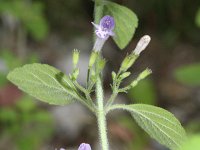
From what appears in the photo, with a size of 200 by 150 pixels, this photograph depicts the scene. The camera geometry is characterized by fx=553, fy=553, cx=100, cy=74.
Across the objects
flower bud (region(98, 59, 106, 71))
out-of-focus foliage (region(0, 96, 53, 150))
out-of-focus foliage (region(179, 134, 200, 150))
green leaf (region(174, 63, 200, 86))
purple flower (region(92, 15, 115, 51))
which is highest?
out-of-focus foliage (region(0, 96, 53, 150))

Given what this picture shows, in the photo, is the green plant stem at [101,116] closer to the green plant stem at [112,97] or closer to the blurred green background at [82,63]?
the green plant stem at [112,97]

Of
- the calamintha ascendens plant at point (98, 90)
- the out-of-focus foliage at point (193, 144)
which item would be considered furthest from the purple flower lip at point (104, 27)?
the out-of-focus foliage at point (193, 144)

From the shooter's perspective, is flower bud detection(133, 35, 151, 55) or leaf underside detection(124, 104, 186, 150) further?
flower bud detection(133, 35, 151, 55)

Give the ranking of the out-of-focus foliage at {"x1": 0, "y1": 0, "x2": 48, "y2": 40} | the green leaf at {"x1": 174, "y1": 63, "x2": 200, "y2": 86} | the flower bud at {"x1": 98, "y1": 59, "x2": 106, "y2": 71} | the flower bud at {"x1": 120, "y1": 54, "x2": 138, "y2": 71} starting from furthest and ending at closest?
the out-of-focus foliage at {"x1": 0, "y1": 0, "x2": 48, "y2": 40}
the green leaf at {"x1": 174, "y1": 63, "x2": 200, "y2": 86}
the flower bud at {"x1": 120, "y1": 54, "x2": 138, "y2": 71}
the flower bud at {"x1": 98, "y1": 59, "x2": 106, "y2": 71}

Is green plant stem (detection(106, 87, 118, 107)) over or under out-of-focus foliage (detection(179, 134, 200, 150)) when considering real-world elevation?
over

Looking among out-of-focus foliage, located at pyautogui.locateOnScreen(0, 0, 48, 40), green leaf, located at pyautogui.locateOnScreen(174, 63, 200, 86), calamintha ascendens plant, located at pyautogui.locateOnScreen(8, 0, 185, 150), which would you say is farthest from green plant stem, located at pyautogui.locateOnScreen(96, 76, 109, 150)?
out-of-focus foliage, located at pyautogui.locateOnScreen(0, 0, 48, 40)

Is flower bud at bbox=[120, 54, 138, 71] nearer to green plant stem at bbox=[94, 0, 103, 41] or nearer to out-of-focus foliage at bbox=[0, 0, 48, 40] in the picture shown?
green plant stem at bbox=[94, 0, 103, 41]

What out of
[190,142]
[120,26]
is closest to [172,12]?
[120,26]
